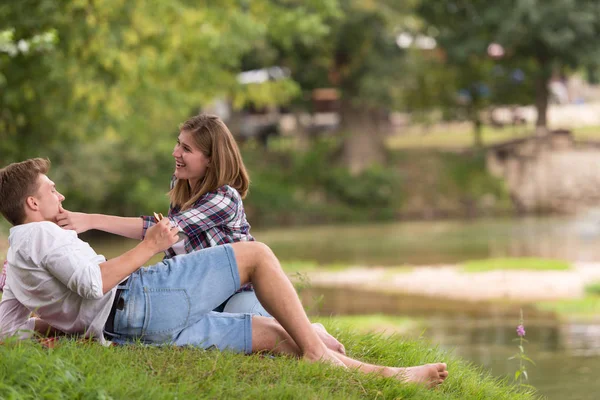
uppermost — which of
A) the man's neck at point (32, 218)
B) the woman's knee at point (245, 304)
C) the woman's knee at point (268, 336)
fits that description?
the man's neck at point (32, 218)

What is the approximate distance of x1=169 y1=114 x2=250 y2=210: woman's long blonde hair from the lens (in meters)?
5.69

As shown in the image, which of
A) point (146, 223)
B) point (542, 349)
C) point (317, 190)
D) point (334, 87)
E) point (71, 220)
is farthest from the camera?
point (317, 190)

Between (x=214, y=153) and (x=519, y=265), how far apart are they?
51.5ft

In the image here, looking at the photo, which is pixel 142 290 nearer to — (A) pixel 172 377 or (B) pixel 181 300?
(B) pixel 181 300

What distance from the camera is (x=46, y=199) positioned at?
509 centimetres

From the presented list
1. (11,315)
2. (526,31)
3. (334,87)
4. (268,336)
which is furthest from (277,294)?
(526,31)

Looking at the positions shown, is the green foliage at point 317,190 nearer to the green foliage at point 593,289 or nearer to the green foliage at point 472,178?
the green foliage at point 472,178

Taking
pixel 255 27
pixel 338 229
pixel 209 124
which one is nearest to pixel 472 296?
pixel 255 27

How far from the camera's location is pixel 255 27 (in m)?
20.8

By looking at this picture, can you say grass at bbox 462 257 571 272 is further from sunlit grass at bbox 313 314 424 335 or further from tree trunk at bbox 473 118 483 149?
tree trunk at bbox 473 118 483 149

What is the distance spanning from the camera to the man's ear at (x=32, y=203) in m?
5.02

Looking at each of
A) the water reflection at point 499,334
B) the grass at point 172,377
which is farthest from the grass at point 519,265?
the grass at point 172,377

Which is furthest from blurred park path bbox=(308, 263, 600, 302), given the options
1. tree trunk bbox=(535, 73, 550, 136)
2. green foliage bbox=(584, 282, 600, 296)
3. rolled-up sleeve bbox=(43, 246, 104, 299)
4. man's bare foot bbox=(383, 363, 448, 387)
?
tree trunk bbox=(535, 73, 550, 136)

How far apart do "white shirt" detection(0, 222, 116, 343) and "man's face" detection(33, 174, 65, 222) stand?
123mm
